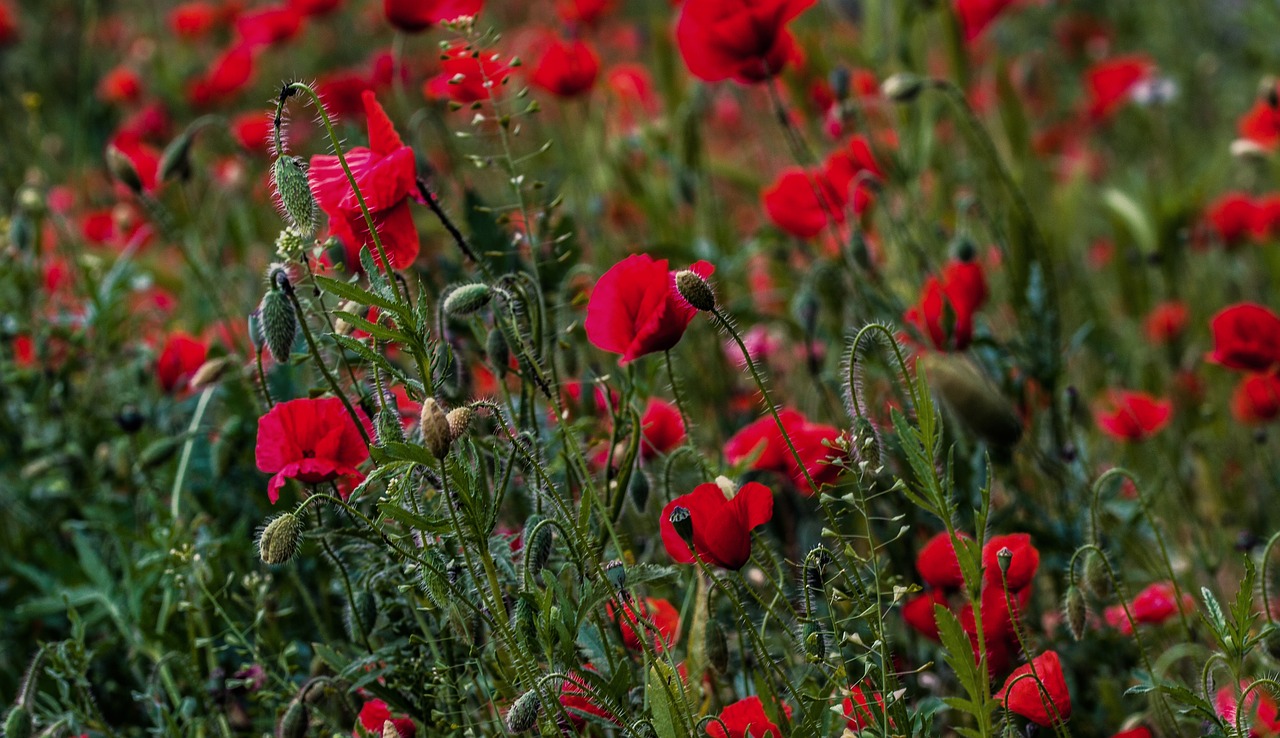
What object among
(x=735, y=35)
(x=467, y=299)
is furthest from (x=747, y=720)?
(x=735, y=35)

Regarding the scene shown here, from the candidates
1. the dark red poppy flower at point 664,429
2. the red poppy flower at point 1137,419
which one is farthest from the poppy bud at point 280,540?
the red poppy flower at point 1137,419

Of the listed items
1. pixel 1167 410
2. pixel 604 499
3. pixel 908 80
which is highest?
pixel 908 80

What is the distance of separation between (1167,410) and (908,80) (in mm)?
739

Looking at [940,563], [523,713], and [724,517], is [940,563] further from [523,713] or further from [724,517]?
[523,713]

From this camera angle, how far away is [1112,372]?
2.67 metres

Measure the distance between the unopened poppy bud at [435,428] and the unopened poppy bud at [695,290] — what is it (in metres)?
0.28

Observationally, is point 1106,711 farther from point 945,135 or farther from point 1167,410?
point 945,135

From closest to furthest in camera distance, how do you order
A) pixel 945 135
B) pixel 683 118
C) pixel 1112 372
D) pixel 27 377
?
pixel 27 377
pixel 1112 372
pixel 683 118
pixel 945 135

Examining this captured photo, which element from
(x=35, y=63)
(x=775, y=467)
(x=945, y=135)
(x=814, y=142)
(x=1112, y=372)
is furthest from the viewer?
(x=35, y=63)

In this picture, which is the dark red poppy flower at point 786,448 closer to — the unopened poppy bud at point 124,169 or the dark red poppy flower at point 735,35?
the dark red poppy flower at point 735,35

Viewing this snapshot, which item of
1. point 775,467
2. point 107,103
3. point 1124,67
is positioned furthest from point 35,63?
point 775,467

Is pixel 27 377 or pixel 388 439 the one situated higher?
pixel 388 439

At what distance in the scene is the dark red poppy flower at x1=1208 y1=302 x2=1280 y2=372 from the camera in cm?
201

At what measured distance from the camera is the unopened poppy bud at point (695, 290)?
131 cm
